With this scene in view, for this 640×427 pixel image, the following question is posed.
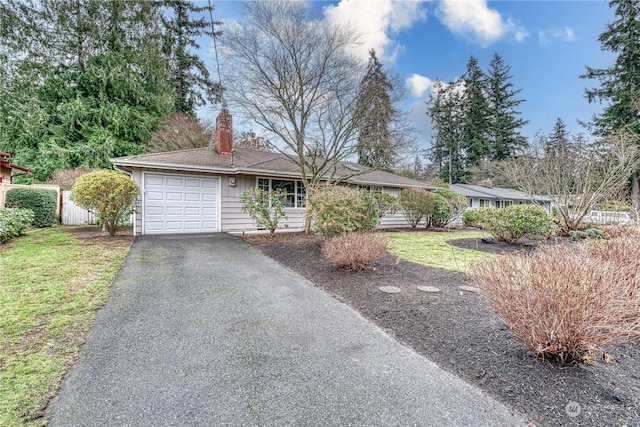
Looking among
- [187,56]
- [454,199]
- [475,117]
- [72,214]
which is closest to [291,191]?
[454,199]

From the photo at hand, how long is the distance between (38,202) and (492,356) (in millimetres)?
15970

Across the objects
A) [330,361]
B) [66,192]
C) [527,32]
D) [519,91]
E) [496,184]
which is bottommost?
[330,361]

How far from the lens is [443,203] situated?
48.2 ft

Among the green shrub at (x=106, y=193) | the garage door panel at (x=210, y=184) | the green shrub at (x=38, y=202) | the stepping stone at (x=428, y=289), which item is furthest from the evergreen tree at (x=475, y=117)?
the green shrub at (x=38, y=202)

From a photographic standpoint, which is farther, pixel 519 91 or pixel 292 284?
pixel 519 91

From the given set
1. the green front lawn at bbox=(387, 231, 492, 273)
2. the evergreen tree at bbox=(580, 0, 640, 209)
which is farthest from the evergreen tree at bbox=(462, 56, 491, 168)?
the green front lawn at bbox=(387, 231, 492, 273)

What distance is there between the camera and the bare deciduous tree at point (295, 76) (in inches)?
368

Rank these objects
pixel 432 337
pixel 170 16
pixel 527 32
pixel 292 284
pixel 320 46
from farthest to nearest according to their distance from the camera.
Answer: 1. pixel 170 16
2. pixel 527 32
3. pixel 320 46
4. pixel 292 284
5. pixel 432 337

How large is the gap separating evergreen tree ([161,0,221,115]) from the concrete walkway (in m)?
23.4

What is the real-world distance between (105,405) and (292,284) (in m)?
3.12

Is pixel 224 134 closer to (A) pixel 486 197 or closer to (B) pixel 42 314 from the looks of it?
(B) pixel 42 314

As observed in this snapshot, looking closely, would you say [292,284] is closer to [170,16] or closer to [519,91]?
[170,16]

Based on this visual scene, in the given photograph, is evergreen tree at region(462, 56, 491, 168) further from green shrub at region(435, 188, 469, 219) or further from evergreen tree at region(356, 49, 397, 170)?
evergreen tree at region(356, 49, 397, 170)

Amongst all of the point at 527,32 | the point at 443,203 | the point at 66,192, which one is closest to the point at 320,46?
the point at 527,32
